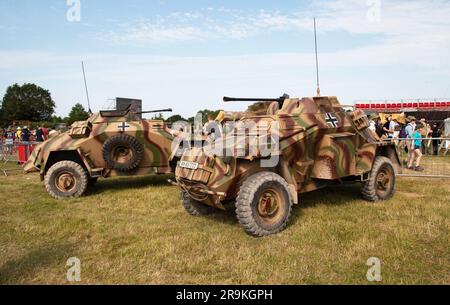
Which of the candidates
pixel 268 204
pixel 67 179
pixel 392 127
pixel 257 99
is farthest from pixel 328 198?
pixel 392 127

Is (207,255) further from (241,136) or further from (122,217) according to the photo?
(122,217)

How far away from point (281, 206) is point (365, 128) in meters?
3.01

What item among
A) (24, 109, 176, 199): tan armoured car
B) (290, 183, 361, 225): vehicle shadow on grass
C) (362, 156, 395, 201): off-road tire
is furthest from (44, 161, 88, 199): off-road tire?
(362, 156, 395, 201): off-road tire

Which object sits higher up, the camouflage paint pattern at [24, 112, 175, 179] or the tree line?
the tree line

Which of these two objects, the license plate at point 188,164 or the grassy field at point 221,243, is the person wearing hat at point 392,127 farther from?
the license plate at point 188,164

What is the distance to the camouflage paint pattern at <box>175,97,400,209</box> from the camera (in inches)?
236

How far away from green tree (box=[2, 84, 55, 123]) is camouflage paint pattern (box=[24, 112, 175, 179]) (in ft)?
238

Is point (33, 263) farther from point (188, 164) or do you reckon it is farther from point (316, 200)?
point (316, 200)

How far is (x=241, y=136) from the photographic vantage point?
21.2 ft

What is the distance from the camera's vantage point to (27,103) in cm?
7731

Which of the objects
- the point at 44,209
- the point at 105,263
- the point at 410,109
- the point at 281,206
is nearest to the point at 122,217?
the point at 44,209

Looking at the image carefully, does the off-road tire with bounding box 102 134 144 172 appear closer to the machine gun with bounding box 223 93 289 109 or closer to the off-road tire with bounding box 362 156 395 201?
the machine gun with bounding box 223 93 289 109

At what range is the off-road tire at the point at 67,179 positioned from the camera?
359 inches

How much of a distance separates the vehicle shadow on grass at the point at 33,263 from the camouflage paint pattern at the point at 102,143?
13.2 feet
